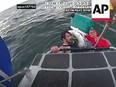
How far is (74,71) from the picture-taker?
4.51 metres

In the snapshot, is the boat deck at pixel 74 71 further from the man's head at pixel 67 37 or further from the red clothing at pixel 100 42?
the red clothing at pixel 100 42

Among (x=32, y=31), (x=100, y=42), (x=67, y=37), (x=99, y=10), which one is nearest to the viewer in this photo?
(x=99, y=10)

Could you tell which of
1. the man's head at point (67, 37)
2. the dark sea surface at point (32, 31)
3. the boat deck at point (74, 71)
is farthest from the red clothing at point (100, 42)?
the dark sea surface at point (32, 31)

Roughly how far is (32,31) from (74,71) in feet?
20.6

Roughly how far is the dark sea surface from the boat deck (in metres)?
2.01

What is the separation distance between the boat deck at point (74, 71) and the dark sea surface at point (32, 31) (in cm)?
201

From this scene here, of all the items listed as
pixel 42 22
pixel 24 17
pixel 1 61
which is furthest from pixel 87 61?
pixel 24 17

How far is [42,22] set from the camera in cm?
1145

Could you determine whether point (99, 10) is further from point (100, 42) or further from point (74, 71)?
point (100, 42)

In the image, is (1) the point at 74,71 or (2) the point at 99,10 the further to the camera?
(2) the point at 99,10

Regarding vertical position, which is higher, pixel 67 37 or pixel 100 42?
pixel 67 37

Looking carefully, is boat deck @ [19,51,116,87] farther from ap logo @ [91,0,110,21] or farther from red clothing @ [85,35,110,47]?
red clothing @ [85,35,110,47]

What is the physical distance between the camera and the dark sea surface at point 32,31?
27.5ft

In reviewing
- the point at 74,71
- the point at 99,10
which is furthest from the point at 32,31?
the point at 74,71
